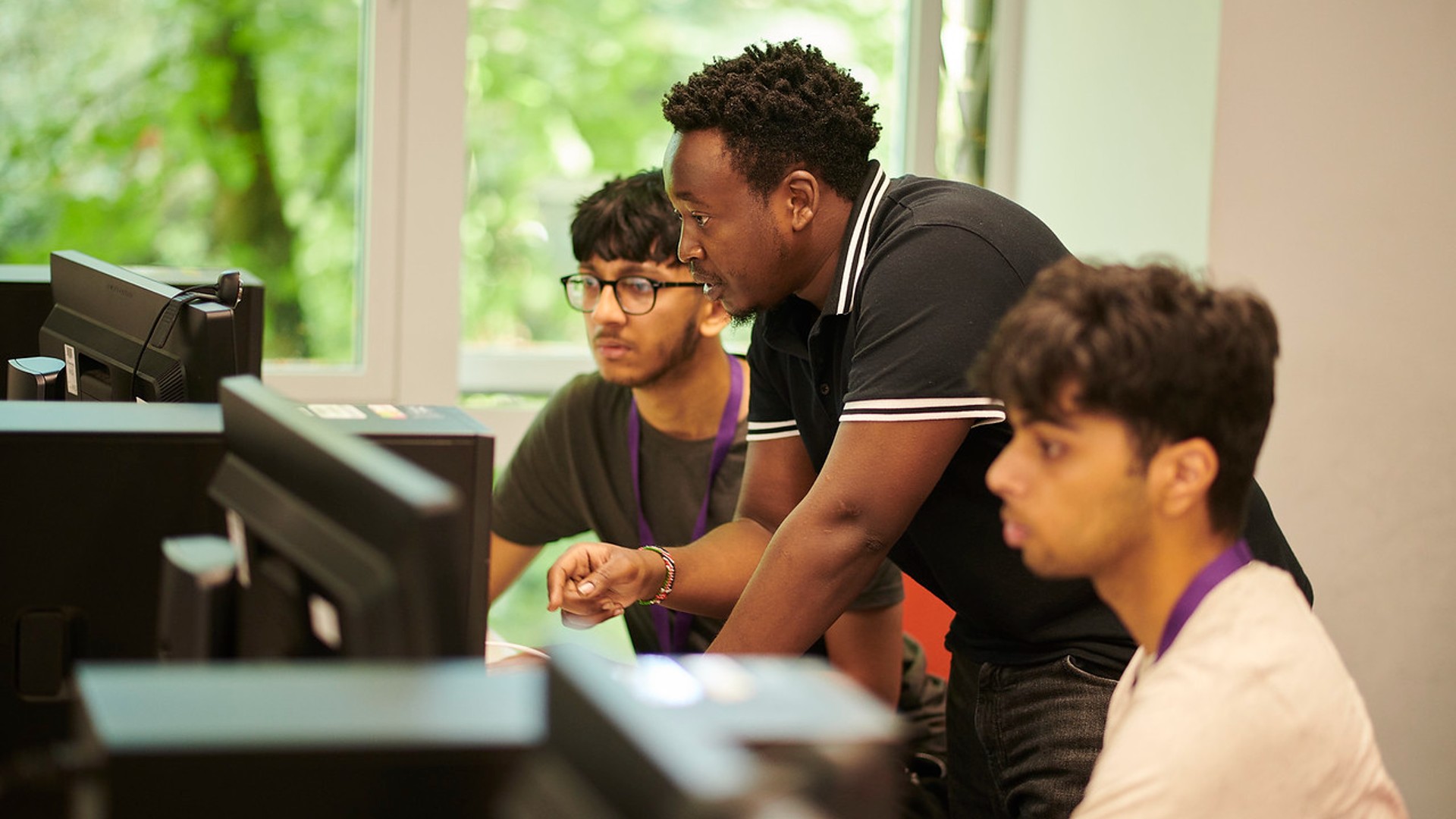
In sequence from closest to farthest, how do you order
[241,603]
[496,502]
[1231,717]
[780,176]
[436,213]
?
[241,603], [1231,717], [780,176], [496,502], [436,213]

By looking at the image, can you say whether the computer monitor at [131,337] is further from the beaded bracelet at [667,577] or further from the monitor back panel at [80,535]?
→ the beaded bracelet at [667,577]

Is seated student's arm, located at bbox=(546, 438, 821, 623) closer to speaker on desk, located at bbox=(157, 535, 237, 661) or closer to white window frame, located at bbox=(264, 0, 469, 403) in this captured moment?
speaker on desk, located at bbox=(157, 535, 237, 661)

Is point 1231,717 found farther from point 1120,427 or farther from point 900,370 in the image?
point 900,370

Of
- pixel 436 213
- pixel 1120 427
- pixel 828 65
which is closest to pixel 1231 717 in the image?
pixel 1120 427

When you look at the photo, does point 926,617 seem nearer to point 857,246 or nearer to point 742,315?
point 742,315

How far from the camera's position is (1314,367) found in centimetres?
287

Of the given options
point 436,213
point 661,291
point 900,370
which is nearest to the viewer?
point 900,370

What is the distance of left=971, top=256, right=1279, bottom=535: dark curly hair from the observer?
1119 millimetres

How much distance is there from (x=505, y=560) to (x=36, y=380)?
1.14 metres

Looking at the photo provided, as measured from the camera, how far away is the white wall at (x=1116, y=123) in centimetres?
285

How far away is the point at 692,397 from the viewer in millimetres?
2371

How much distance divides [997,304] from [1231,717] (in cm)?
62

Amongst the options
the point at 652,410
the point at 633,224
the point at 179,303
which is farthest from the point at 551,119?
the point at 179,303

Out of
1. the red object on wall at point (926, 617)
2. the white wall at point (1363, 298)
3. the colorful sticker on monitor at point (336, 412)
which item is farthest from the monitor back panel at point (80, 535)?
the white wall at point (1363, 298)
